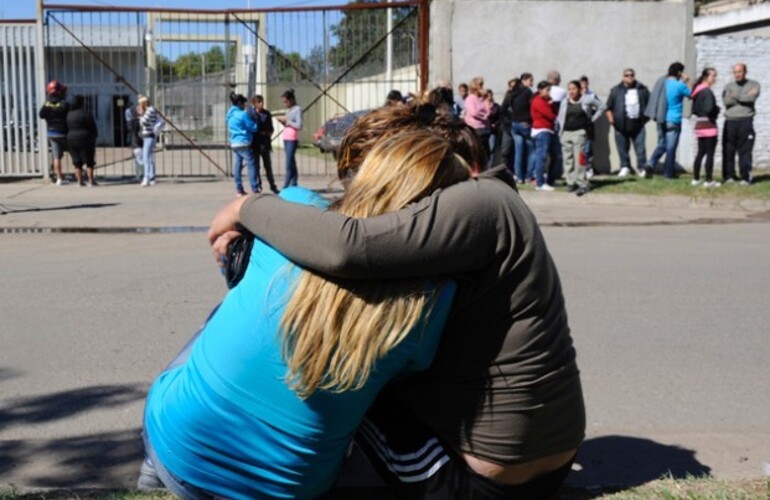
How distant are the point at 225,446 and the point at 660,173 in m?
16.8

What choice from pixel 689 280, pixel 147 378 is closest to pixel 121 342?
pixel 147 378

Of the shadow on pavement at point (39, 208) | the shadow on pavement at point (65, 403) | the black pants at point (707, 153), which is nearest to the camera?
the shadow on pavement at point (65, 403)

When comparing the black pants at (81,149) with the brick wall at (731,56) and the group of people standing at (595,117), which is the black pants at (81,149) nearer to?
the group of people standing at (595,117)

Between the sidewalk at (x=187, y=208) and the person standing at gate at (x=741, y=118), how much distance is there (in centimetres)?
166

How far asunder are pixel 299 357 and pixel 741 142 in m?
14.6

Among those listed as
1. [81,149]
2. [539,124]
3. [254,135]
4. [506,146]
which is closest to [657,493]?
[539,124]

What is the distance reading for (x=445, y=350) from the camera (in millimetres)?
2836

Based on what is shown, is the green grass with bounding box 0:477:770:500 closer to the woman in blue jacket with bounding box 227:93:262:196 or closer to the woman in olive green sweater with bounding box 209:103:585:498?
the woman in olive green sweater with bounding box 209:103:585:498

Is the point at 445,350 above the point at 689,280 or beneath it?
above

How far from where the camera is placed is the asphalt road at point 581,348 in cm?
430

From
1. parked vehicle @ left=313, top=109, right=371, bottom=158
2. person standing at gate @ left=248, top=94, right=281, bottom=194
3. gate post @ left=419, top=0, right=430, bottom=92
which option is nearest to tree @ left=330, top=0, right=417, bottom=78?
gate post @ left=419, top=0, right=430, bottom=92

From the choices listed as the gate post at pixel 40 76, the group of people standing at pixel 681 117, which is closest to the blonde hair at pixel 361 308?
the group of people standing at pixel 681 117

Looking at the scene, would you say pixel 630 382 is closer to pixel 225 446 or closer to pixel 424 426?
pixel 424 426

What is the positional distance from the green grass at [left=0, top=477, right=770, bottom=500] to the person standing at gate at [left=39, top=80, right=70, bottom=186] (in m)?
14.9
